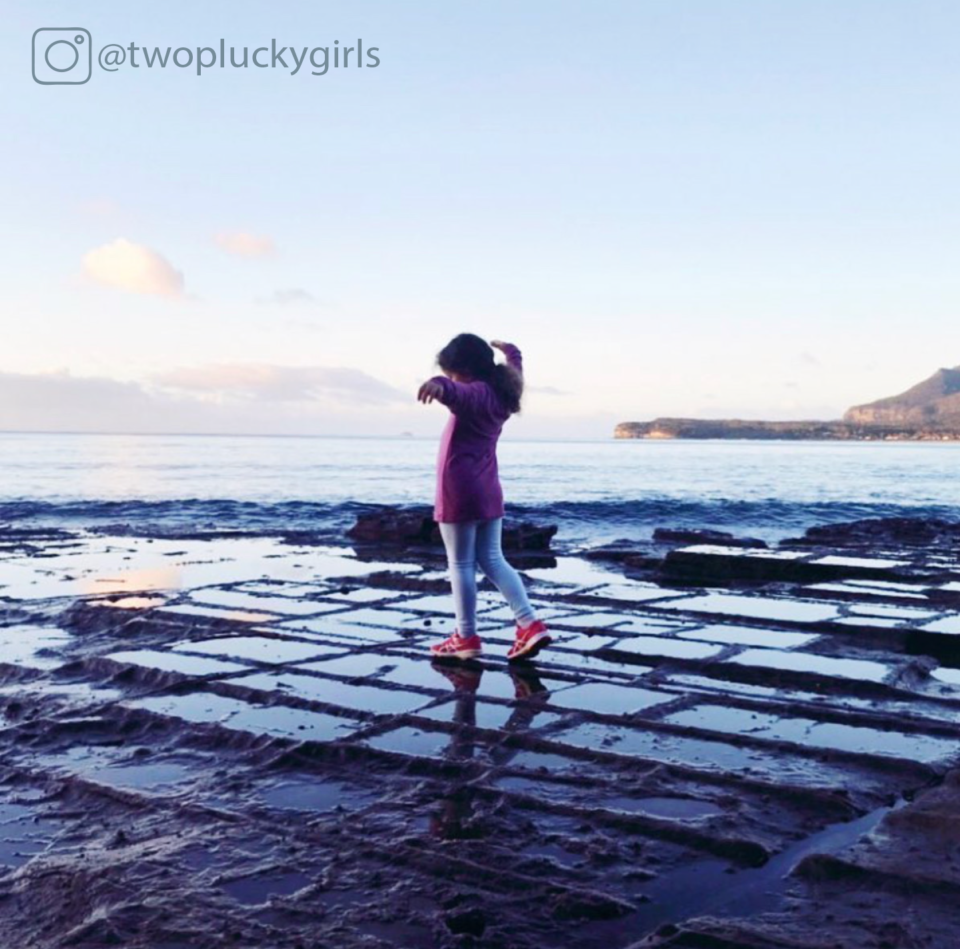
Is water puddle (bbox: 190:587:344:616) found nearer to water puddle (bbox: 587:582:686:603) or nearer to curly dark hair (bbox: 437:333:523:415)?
water puddle (bbox: 587:582:686:603)

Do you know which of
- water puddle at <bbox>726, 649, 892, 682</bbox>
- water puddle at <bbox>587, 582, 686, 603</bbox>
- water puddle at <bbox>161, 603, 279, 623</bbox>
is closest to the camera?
water puddle at <bbox>726, 649, 892, 682</bbox>

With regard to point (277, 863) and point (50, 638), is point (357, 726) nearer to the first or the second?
point (277, 863)

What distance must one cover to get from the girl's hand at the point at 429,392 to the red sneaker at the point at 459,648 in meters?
1.58

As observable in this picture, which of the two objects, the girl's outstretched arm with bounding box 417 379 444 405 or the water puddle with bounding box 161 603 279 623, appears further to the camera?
the water puddle with bounding box 161 603 279 623

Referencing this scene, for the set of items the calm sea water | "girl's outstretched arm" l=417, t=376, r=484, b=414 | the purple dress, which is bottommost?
the calm sea water

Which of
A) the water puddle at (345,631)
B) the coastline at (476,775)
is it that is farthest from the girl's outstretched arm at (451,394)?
the water puddle at (345,631)

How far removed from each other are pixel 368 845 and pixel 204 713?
2009 millimetres

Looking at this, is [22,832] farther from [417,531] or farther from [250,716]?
[417,531]

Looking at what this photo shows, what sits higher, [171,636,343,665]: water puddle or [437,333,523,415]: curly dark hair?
[437,333,523,415]: curly dark hair

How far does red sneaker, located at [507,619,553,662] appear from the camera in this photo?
6242mm

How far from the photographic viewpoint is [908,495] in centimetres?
4022

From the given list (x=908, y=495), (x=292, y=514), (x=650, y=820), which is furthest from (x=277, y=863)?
(x=908, y=495)

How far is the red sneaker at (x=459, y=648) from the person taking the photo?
6.29 metres

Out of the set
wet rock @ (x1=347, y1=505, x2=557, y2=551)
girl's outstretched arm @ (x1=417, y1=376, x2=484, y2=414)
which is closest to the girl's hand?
girl's outstretched arm @ (x1=417, y1=376, x2=484, y2=414)
